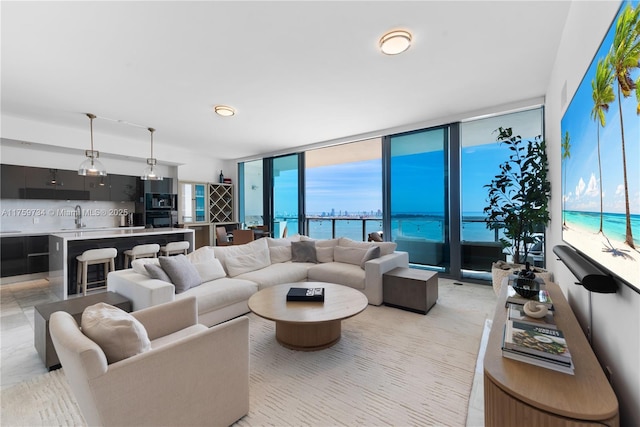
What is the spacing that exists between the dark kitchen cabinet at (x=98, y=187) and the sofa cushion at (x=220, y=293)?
4.30m

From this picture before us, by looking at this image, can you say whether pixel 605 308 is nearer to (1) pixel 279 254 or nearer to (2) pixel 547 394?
(2) pixel 547 394

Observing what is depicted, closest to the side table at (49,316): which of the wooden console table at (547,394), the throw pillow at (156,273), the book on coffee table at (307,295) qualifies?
the throw pillow at (156,273)

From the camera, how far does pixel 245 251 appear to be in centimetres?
402

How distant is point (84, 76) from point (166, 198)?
386 cm

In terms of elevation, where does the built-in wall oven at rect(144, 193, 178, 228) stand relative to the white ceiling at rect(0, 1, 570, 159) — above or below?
below

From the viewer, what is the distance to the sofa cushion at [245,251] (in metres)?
3.70

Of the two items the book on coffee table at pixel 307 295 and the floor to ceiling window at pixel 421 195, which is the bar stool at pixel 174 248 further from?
the floor to ceiling window at pixel 421 195

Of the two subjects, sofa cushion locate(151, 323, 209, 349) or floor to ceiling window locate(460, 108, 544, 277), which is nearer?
sofa cushion locate(151, 323, 209, 349)

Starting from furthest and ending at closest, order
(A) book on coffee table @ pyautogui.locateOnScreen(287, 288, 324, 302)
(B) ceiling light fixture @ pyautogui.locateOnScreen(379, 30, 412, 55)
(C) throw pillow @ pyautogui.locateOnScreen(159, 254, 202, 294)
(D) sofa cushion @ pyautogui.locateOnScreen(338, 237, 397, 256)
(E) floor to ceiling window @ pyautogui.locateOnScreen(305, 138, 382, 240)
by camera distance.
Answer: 1. (E) floor to ceiling window @ pyautogui.locateOnScreen(305, 138, 382, 240)
2. (D) sofa cushion @ pyautogui.locateOnScreen(338, 237, 397, 256)
3. (C) throw pillow @ pyautogui.locateOnScreen(159, 254, 202, 294)
4. (A) book on coffee table @ pyautogui.locateOnScreen(287, 288, 324, 302)
5. (B) ceiling light fixture @ pyautogui.locateOnScreen(379, 30, 412, 55)

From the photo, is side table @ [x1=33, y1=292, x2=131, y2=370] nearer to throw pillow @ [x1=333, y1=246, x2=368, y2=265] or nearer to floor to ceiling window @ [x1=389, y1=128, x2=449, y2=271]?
throw pillow @ [x1=333, y1=246, x2=368, y2=265]

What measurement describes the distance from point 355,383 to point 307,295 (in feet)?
2.83

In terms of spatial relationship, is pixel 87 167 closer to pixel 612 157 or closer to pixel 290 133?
pixel 290 133

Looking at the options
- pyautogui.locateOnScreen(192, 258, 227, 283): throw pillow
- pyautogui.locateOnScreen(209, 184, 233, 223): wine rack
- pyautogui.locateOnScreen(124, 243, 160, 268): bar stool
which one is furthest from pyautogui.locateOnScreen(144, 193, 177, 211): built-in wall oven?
pyautogui.locateOnScreen(192, 258, 227, 283): throw pillow

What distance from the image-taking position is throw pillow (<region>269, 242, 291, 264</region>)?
438 centimetres
